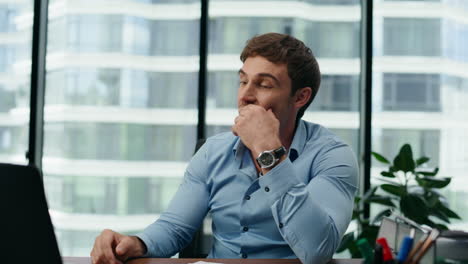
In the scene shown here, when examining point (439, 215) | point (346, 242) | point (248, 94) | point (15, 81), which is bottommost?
point (346, 242)

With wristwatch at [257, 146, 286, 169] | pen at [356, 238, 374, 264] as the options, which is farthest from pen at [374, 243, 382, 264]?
wristwatch at [257, 146, 286, 169]

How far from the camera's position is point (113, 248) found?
1.33m

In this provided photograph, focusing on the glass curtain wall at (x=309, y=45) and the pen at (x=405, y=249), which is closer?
the pen at (x=405, y=249)

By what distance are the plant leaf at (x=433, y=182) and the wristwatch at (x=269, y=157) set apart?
2.04 m

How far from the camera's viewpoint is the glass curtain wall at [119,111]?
3619 millimetres

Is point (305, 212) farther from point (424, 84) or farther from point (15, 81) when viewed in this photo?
point (15, 81)

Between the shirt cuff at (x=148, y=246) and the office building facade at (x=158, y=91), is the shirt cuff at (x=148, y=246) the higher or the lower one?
the lower one

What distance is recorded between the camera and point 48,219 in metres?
0.73

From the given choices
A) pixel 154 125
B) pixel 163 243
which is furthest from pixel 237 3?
pixel 163 243

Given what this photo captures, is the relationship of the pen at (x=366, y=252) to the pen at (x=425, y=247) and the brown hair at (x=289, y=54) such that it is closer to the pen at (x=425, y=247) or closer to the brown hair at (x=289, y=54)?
the pen at (x=425, y=247)

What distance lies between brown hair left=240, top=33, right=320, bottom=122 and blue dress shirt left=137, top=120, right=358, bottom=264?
0.54ft

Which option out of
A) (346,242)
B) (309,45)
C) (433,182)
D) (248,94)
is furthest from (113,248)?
(309,45)

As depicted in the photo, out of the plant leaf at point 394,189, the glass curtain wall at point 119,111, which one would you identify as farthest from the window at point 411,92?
the glass curtain wall at point 119,111

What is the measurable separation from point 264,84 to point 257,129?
0.17 meters
